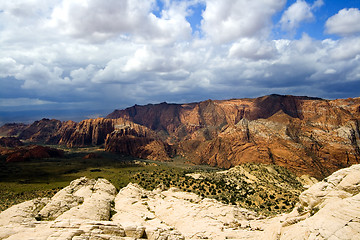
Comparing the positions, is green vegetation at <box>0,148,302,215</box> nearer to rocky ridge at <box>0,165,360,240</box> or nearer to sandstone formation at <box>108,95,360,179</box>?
rocky ridge at <box>0,165,360,240</box>

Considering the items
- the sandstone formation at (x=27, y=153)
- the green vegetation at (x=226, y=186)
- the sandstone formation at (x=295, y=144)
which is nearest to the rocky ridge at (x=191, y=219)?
the green vegetation at (x=226, y=186)

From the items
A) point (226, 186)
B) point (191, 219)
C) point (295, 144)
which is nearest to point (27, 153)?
point (226, 186)

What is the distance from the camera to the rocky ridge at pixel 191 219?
16.8 metres

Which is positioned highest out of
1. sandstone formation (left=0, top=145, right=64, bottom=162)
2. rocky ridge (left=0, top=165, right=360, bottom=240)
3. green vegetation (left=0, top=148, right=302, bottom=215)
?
rocky ridge (left=0, top=165, right=360, bottom=240)

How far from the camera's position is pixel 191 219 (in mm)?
30703

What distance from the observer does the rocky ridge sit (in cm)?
1683

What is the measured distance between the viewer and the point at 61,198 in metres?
37.0

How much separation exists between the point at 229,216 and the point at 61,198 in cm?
2817

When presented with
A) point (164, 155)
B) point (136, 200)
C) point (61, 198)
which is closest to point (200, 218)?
point (136, 200)

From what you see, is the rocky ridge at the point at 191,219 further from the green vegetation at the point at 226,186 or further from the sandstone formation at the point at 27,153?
the sandstone formation at the point at 27,153

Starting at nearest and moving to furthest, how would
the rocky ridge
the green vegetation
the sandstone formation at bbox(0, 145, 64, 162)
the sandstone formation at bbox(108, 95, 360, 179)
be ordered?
the rocky ridge, the green vegetation, the sandstone formation at bbox(108, 95, 360, 179), the sandstone formation at bbox(0, 145, 64, 162)

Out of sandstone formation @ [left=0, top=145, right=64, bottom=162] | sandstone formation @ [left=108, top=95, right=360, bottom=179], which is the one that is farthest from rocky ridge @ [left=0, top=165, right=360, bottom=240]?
sandstone formation @ [left=0, top=145, right=64, bottom=162]

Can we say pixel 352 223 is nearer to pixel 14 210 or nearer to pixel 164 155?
pixel 14 210

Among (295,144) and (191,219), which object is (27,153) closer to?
(191,219)
